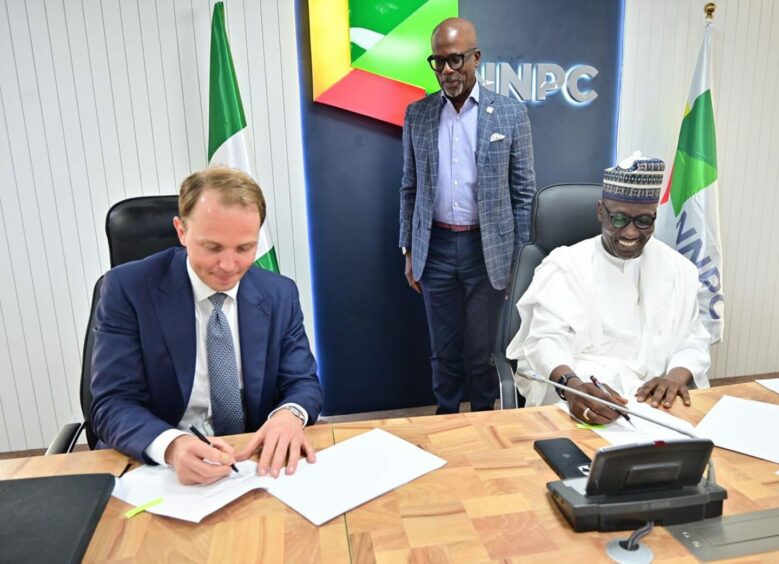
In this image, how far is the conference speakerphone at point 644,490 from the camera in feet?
3.18

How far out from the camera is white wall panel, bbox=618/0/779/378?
317 cm

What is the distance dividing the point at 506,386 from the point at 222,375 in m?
0.82

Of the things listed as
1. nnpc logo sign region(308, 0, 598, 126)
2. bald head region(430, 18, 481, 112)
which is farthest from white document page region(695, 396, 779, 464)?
Result: nnpc logo sign region(308, 0, 598, 126)

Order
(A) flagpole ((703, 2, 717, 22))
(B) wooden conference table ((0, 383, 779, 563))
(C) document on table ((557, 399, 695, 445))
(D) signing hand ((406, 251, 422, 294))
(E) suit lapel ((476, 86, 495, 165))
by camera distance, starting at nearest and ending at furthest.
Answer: (B) wooden conference table ((0, 383, 779, 563))
(C) document on table ((557, 399, 695, 445))
(E) suit lapel ((476, 86, 495, 165))
(D) signing hand ((406, 251, 422, 294))
(A) flagpole ((703, 2, 717, 22))

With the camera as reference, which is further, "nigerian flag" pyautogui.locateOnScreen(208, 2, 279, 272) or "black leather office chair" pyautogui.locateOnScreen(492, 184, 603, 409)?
"nigerian flag" pyautogui.locateOnScreen(208, 2, 279, 272)

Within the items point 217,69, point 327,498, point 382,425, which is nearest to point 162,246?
point 382,425

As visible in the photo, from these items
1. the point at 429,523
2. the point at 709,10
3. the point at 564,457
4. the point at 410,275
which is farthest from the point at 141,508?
the point at 709,10

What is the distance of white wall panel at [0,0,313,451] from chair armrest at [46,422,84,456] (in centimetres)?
152

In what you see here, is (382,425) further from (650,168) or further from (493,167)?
(493,167)

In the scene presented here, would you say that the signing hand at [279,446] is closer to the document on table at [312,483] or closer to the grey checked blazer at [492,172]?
the document on table at [312,483]

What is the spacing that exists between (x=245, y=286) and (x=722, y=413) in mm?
1227

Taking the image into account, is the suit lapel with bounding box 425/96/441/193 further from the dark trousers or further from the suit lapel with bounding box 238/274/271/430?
the suit lapel with bounding box 238/274/271/430

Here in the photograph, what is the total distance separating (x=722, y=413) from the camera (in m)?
1.40

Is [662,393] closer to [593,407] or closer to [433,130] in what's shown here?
[593,407]
